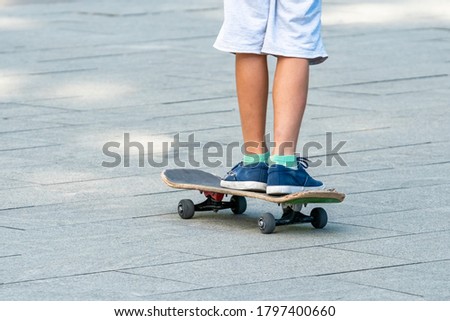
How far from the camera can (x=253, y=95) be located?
4.98 meters

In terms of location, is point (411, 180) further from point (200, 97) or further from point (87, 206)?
point (200, 97)

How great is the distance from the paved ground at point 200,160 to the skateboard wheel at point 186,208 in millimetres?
32

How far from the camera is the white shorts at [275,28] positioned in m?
4.83

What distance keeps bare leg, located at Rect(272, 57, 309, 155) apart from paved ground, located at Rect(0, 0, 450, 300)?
36 centimetres

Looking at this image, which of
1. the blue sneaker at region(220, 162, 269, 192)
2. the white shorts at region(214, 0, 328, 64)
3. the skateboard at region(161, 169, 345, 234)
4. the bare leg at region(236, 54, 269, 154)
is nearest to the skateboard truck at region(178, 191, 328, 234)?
the skateboard at region(161, 169, 345, 234)

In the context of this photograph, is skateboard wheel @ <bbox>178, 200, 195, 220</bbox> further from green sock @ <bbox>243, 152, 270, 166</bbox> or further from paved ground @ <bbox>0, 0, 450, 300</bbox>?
green sock @ <bbox>243, 152, 270, 166</bbox>

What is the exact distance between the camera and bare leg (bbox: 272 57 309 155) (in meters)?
4.89

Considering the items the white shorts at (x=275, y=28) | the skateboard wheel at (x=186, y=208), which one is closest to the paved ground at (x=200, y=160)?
the skateboard wheel at (x=186, y=208)

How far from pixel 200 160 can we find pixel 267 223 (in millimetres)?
1379

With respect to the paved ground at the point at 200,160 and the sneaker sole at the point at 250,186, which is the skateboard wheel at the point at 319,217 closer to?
the paved ground at the point at 200,160

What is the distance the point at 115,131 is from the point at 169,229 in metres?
2.04

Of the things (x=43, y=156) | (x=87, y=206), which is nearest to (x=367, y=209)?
(x=87, y=206)

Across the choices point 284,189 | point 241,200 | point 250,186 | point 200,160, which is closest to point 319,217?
point 284,189

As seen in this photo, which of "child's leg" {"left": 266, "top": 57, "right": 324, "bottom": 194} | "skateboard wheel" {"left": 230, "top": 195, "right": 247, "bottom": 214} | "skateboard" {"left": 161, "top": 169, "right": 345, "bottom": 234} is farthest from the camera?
"skateboard wheel" {"left": 230, "top": 195, "right": 247, "bottom": 214}
